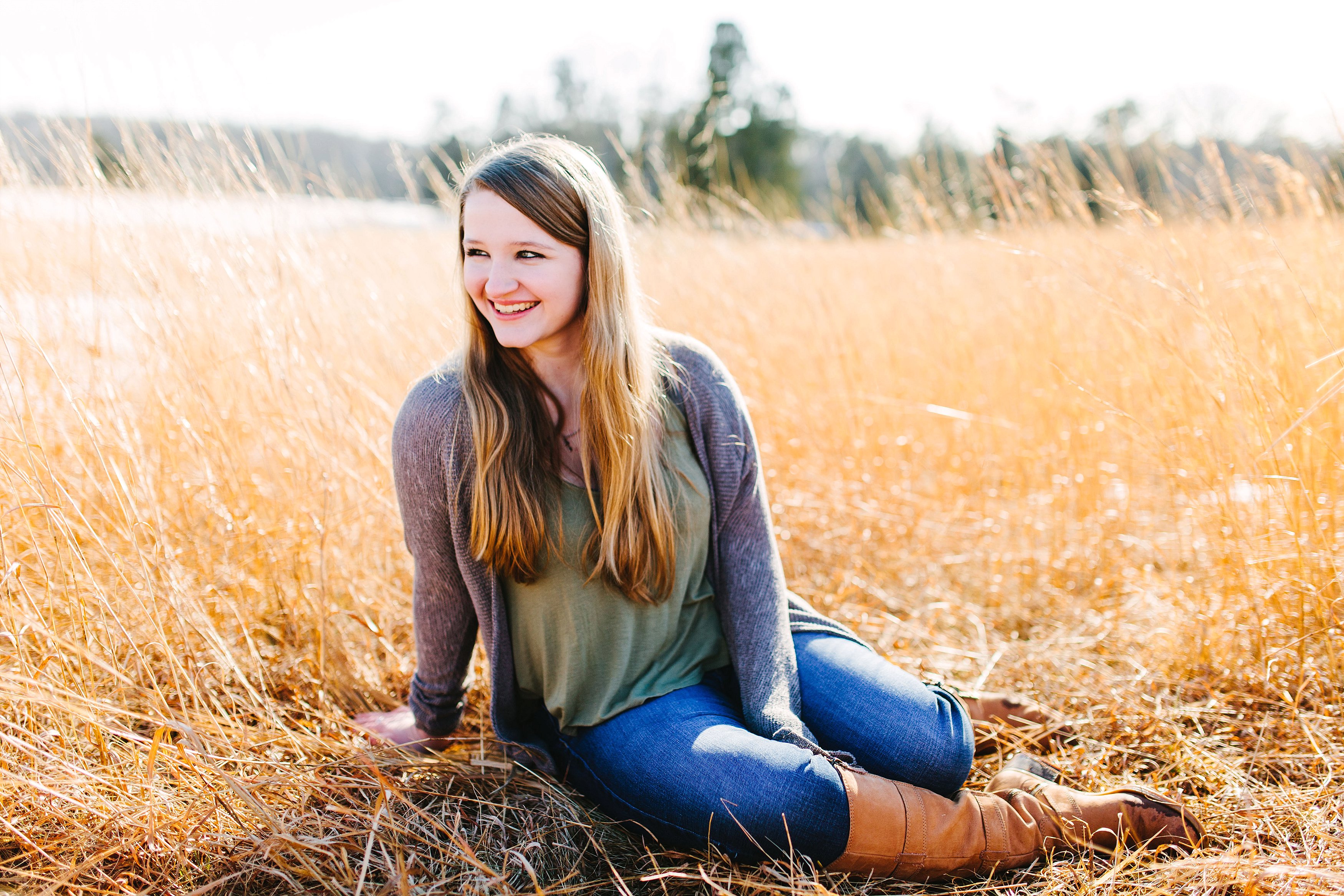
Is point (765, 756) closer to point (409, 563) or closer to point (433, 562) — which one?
point (433, 562)

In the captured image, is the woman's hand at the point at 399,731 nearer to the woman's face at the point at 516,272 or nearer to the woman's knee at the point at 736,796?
the woman's knee at the point at 736,796

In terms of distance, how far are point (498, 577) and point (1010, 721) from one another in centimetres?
106

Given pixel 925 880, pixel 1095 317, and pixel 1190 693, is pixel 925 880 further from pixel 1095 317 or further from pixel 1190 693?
pixel 1095 317

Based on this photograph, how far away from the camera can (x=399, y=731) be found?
4.97 ft

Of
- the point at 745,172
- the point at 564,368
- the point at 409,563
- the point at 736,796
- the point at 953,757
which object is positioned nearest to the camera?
the point at 736,796

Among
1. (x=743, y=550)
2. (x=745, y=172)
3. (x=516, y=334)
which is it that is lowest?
(x=743, y=550)

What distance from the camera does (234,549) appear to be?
5.86 feet

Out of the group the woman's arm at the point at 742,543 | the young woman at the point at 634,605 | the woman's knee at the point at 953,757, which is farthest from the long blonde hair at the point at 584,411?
the woman's knee at the point at 953,757

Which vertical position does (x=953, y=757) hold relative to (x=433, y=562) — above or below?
below

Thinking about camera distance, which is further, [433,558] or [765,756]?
[433,558]

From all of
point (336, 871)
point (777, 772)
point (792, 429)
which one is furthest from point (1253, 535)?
point (336, 871)

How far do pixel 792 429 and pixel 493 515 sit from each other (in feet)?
4.86

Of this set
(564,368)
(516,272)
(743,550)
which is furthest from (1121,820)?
(516,272)

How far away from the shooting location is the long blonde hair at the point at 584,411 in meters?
1.30
